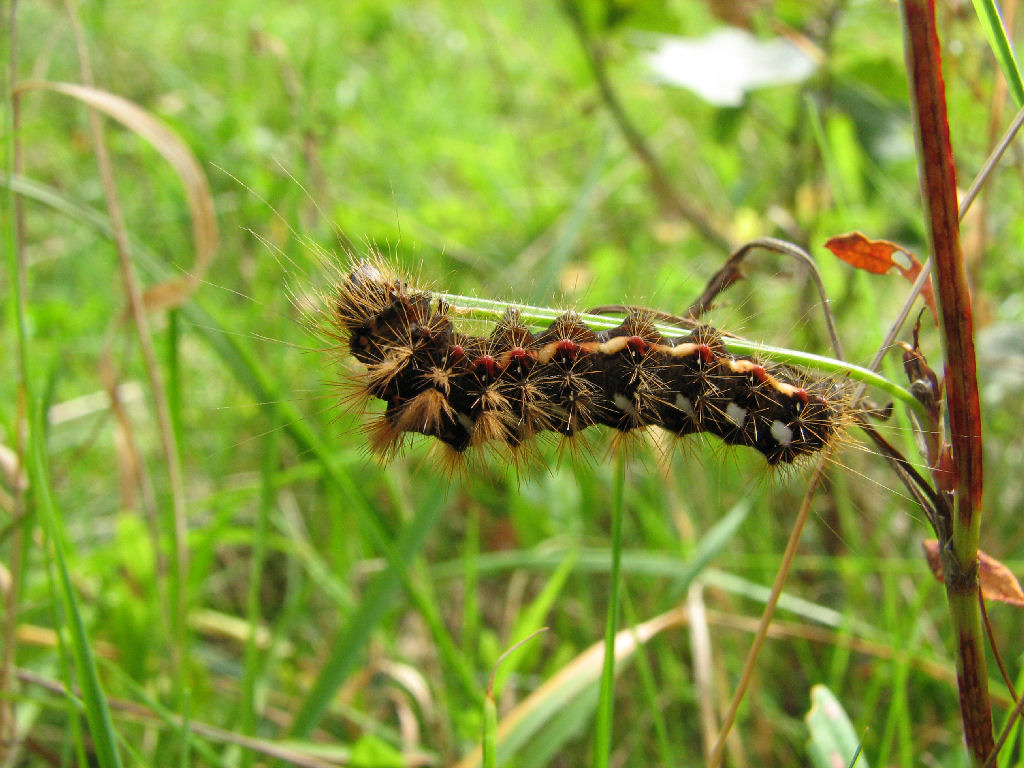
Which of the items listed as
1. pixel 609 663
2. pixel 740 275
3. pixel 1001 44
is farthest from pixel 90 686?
pixel 1001 44

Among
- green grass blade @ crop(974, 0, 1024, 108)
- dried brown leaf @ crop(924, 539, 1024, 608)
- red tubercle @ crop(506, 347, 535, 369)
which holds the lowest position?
dried brown leaf @ crop(924, 539, 1024, 608)

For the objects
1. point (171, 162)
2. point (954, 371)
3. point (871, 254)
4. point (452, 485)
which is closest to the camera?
point (954, 371)

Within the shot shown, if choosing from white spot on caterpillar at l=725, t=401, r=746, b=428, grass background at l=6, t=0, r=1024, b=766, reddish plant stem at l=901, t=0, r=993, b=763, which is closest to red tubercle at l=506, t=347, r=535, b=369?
grass background at l=6, t=0, r=1024, b=766

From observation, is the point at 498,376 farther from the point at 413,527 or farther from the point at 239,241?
the point at 239,241

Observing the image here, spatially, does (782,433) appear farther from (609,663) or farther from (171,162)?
(171,162)

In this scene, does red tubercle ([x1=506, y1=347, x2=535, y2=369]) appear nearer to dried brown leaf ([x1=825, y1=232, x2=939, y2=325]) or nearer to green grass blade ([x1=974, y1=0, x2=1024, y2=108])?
dried brown leaf ([x1=825, y1=232, x2=939, y2=325])

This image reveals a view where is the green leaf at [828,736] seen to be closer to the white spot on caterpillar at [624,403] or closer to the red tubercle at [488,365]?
the white spot on caterpillar at [624,403]

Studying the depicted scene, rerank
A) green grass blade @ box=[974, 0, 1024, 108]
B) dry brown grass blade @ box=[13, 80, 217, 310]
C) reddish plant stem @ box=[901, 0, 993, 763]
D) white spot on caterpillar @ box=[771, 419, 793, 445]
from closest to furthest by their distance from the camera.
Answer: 1. reddish plant stem @ box=[901, 0, 993, 763]
2. green grass blade @ box=[974, 0, 1024, 108]
3. white spot on caterpillar @ box=[771, 419, 793, 445]
4. dry brown grass blade @ box=[13, 80, 217, 310]

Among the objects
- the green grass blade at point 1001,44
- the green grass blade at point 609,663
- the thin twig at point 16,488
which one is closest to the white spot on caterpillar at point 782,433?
the green grass blade at point 609,663
